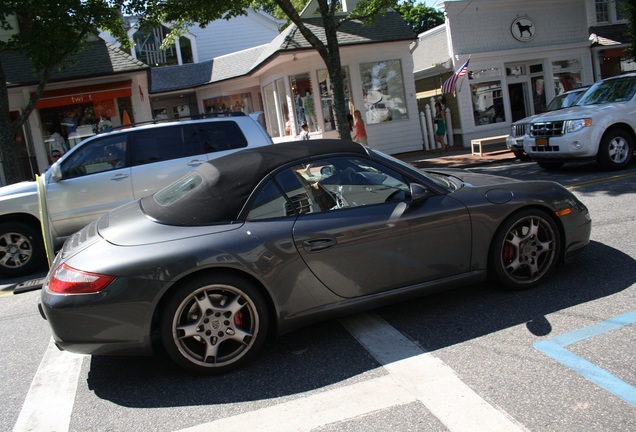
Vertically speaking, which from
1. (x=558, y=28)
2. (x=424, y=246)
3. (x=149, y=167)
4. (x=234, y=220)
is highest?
(x=558, y=28)

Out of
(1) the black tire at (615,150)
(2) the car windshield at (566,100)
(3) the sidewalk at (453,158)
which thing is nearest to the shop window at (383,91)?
(3) the sidewalk at (453,158)

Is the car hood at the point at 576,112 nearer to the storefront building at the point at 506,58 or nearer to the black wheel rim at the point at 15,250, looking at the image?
the storefront building at the point at 506,58

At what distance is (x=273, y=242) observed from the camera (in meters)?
3.83

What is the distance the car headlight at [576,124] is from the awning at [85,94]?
476 inches

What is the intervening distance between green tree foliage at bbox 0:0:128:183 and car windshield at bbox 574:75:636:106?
10.6 meters

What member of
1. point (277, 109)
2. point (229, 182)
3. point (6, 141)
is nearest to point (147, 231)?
point (229, 182)

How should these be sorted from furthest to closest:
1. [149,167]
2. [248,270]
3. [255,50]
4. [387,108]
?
1. [255,50]
2. [387,108]
3. [149,167]
4. [248,270]

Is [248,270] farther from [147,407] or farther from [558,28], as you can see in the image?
[558,28]

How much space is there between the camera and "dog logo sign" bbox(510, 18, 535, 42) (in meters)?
20.5

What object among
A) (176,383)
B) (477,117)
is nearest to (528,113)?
(477,117)

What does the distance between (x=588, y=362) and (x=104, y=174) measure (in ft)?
21.1

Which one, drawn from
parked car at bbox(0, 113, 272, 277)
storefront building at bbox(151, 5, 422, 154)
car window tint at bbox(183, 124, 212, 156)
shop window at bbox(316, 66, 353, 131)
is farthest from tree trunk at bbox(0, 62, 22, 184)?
shop window at bbox(316, 66, 353, 131)

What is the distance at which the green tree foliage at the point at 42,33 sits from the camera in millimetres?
11305

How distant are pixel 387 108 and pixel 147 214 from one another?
616 inches
